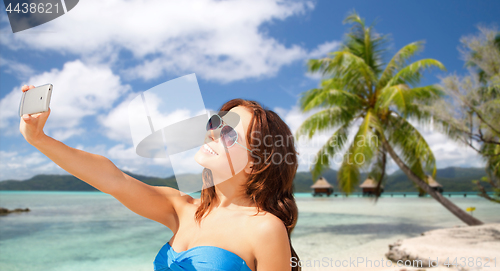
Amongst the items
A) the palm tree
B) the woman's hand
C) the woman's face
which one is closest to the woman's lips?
the woman's face

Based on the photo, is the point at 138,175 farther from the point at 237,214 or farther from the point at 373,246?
the point at 373,246

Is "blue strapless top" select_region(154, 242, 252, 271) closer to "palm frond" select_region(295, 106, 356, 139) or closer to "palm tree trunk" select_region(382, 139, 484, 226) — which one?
"palm frond" select_region(295, 106, 356, 139)

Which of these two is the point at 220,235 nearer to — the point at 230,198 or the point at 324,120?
the point at 230,198

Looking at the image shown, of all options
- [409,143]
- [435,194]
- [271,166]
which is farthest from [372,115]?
[271,166]

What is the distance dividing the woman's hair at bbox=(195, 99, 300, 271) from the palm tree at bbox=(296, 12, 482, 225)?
30.8 feet

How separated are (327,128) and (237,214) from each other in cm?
1059

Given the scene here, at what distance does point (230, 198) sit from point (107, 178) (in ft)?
1.71

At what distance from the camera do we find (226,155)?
122cm

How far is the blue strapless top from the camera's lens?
1062 millimetres

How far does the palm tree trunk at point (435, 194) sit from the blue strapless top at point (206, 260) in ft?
36.5

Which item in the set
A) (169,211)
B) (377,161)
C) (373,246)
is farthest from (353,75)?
(169,211)

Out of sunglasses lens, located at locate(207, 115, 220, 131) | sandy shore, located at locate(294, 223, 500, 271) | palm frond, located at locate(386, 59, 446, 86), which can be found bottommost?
sandy shore, located at locate(294, 223, 500, 271)

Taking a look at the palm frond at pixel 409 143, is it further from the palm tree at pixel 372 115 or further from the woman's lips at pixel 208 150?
the woman's lips at pixel 208 150

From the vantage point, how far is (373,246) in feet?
34.5
